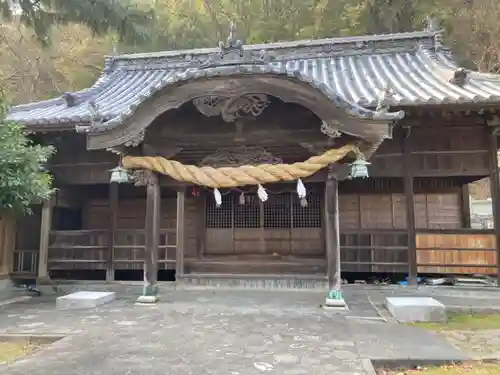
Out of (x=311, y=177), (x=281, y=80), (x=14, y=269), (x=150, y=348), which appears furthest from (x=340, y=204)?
(x=14, y=269)

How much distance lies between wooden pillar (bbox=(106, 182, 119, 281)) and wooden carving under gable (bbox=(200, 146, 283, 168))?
3.68 meters

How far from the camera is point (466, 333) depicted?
673 cm

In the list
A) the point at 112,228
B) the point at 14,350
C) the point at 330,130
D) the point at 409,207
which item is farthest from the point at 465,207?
the point at 14,350

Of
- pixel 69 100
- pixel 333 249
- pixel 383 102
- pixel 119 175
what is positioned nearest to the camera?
pixel 383 102

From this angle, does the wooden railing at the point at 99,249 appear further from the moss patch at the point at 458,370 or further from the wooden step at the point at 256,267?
the moss patch at the point at 458,370

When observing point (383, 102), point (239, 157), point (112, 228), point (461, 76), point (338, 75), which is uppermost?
point (338, 75)

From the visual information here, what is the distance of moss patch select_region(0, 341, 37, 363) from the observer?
5.52 meters

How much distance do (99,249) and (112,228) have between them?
0.69 meters

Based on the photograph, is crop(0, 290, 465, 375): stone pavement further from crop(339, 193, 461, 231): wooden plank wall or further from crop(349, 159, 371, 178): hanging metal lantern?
crop(339, 193, 461, 231): wooden plank wall

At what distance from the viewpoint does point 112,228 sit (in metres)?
11.4

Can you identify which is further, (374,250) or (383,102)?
(374,250)

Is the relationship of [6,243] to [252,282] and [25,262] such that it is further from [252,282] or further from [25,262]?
[252,282]

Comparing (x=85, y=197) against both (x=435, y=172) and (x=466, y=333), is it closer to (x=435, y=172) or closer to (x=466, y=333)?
(x=435, y=172)

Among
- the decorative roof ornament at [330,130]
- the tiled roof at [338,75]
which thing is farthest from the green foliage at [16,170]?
the decorative roof ornament at [330,130]
